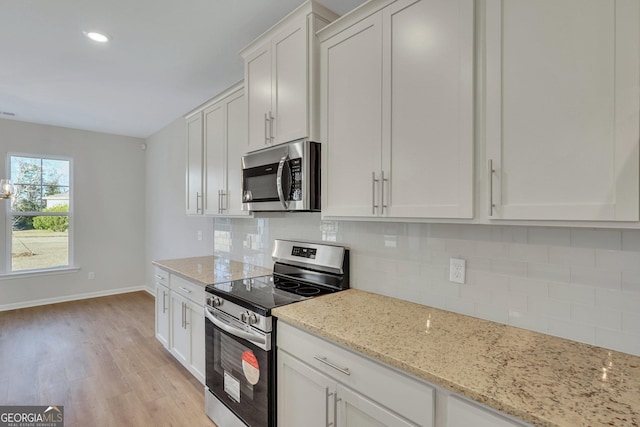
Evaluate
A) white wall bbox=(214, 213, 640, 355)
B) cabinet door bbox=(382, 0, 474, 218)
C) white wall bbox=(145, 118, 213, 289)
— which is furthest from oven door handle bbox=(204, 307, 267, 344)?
white wall bbox=(145, 118, 213, 289)

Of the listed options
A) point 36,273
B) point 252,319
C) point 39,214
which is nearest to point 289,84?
point 252,319

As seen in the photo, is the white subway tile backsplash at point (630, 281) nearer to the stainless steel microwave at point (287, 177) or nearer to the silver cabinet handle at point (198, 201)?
the stainless steel microwave at point (287, 177)

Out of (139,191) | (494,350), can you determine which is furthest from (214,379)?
(139,191)

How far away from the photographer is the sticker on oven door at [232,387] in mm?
1836

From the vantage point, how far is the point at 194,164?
10.7 ft

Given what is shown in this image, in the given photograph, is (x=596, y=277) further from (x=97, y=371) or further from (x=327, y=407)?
(x=97, y=371)

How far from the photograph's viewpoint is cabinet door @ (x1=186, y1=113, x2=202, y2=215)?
3.15m

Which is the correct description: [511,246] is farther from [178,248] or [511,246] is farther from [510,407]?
[178,248]

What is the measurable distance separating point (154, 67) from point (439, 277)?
294cm

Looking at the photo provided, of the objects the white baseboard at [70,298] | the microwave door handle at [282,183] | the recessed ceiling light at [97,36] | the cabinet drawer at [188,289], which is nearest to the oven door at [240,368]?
the cabinet drawer at [188,289]

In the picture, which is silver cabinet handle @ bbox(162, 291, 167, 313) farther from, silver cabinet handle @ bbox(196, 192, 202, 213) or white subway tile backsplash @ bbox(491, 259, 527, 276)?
white subway tile backsplash @ bbox(491, 259, 527, 276)

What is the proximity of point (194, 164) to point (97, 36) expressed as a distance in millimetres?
1282

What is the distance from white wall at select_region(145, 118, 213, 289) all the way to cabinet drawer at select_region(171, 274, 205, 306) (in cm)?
96

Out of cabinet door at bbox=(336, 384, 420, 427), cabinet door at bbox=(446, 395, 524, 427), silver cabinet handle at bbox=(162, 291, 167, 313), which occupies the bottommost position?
silver cabinet handle at bbox=(162, 291, 167, 313)
